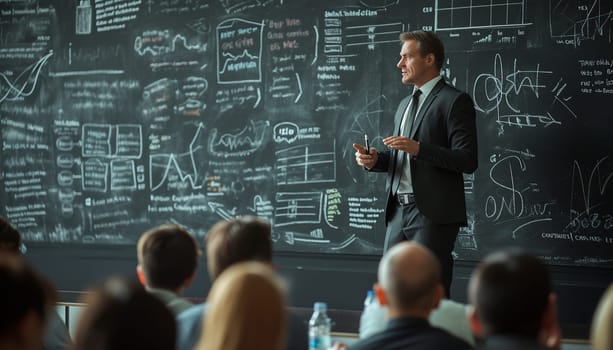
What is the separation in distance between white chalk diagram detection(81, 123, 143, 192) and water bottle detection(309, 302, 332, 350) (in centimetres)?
275

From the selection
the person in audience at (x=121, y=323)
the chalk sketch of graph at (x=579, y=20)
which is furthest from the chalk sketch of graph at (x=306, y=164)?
the person in audience at (x=121, y=323)

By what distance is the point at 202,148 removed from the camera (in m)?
5.85

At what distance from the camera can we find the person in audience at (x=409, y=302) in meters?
2.30

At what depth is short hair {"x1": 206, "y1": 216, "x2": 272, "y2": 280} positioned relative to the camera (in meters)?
2.85

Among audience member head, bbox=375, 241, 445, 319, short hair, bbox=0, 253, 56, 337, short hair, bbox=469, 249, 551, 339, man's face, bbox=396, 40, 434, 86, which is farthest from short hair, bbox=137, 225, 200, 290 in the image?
man's face, bbox=396, 40, 434, 86

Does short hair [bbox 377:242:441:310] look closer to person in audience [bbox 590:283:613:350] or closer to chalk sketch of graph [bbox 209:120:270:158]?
person in audience [bbox 590:283:613:350]

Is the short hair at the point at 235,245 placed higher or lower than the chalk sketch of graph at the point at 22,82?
lower

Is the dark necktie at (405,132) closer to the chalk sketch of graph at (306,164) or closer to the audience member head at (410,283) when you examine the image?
the chalk sketch of graph at (306,164)

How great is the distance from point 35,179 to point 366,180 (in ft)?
8.32

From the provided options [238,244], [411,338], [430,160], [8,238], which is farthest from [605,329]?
[430,160]

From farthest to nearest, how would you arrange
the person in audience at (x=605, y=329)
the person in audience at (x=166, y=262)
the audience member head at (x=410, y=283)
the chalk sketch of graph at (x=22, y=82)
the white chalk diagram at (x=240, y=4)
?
the chalk sketch of graph at (x=22, y=82) → the white chalk diagram at (x=240, y=4) → the person in audience at (x=166, y=262) → the audience member head at (x=410, y=283) → the person in audience at (x=605, y=329)

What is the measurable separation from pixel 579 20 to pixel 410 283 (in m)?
2.98

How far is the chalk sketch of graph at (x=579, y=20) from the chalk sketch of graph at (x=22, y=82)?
3.55m

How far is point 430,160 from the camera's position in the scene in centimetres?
418
